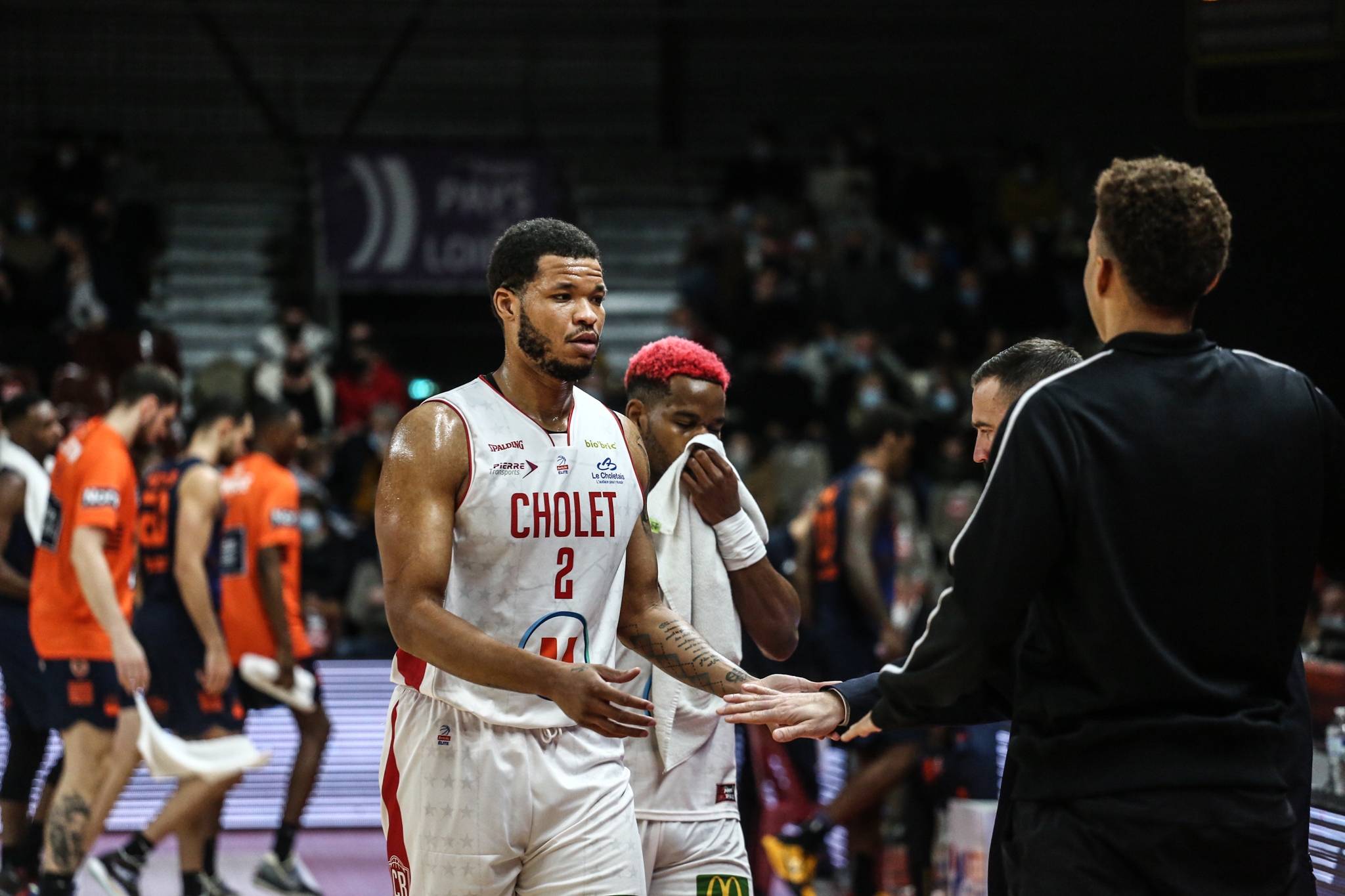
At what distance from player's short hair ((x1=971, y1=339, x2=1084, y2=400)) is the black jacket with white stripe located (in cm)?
81

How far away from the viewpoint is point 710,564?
3930mm

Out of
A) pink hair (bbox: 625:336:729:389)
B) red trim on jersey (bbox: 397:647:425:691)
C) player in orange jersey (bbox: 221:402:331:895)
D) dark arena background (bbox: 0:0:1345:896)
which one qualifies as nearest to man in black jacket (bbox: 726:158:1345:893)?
red trim on jersey (bbox: 397:647:425:691)

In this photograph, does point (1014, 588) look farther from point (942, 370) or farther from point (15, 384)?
point (942, 370)

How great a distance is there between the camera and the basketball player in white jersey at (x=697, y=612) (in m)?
3.74

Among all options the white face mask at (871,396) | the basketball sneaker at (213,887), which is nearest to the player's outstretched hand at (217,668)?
the basketball sneaker at (213,887)

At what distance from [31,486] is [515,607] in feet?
14.8

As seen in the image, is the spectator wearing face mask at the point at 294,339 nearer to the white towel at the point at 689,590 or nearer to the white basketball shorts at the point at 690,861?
the white towel at the point at 689,590

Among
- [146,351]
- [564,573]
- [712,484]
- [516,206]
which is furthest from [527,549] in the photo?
[516,206]

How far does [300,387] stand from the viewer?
41.3 feet

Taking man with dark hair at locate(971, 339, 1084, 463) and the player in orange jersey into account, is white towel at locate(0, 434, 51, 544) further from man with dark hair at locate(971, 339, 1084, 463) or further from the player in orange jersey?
man with dark hair at locate(971, 339, 1084, 463)

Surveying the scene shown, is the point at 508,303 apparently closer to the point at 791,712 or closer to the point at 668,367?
the point at 668,367

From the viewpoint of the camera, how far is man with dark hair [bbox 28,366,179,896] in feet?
20.0

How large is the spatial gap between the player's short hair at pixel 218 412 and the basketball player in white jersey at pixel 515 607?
397 cm

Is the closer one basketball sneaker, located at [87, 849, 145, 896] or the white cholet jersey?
the white cholet jersey
